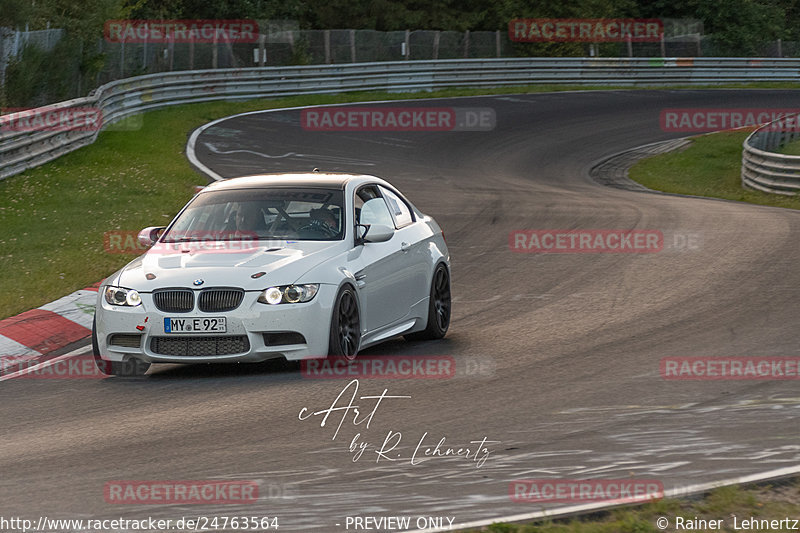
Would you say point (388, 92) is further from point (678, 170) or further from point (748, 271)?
point (748, 271)

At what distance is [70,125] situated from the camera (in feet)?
82.7

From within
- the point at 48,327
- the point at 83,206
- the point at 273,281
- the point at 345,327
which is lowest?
the point at 83,206

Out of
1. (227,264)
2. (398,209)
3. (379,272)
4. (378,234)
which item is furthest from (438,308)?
(227,264)

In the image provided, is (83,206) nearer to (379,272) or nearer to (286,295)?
(379,272)

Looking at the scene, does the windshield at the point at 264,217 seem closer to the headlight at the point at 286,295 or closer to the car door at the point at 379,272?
the car door at the point at 379,272

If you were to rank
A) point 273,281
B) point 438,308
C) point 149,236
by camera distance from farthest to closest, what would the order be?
point 438,308 < point 149,236 < point 273,281

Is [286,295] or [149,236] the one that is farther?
[149,236]

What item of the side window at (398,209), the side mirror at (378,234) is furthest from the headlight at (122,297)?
the side window at (398,209)

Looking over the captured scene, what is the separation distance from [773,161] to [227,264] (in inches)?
724

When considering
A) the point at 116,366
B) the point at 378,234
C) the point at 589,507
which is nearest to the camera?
the point at 589,507

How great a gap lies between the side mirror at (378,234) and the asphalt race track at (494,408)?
999mm

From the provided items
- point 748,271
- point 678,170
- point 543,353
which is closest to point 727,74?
point 678,170

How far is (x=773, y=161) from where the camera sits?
25.1 meters

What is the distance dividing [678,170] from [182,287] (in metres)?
22.7
